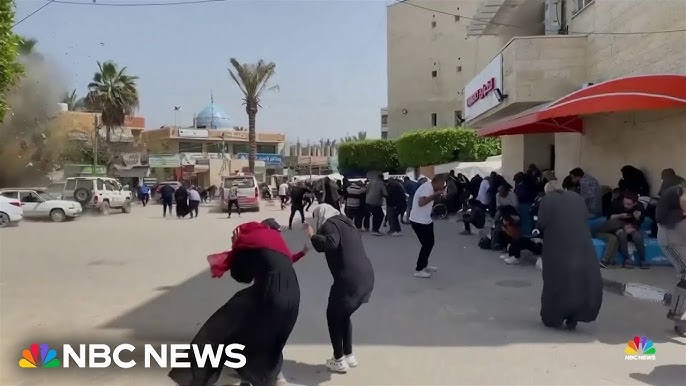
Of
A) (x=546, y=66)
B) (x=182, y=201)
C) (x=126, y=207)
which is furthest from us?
(x=126, y=207)

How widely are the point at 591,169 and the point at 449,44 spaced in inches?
1504

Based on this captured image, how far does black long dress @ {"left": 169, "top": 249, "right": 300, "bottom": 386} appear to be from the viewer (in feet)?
12.6

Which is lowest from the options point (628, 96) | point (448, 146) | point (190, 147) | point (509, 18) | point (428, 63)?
point (448, 146)

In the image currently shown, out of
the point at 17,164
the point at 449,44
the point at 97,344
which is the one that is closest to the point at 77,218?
the point at 17,164

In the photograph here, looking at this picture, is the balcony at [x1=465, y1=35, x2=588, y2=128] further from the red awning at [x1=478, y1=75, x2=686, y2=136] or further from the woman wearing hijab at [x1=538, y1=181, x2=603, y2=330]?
the woman wearing hijab at [x1=538, y1=181, x2=603, y2=330]

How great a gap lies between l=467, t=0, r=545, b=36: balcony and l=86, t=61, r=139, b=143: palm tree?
2761 centimetres

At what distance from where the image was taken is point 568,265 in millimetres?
5559

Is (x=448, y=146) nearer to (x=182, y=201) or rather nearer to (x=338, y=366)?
(x=182, y=201)

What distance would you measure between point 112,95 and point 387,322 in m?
38.3

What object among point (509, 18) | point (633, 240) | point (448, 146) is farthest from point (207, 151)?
point (633, 240)

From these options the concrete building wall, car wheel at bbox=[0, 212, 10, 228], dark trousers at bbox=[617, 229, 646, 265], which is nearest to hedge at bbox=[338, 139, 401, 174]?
the concrete building wall

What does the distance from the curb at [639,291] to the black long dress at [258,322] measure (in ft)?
15.6

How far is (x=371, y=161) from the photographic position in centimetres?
4247

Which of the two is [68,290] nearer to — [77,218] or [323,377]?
[323,377]
